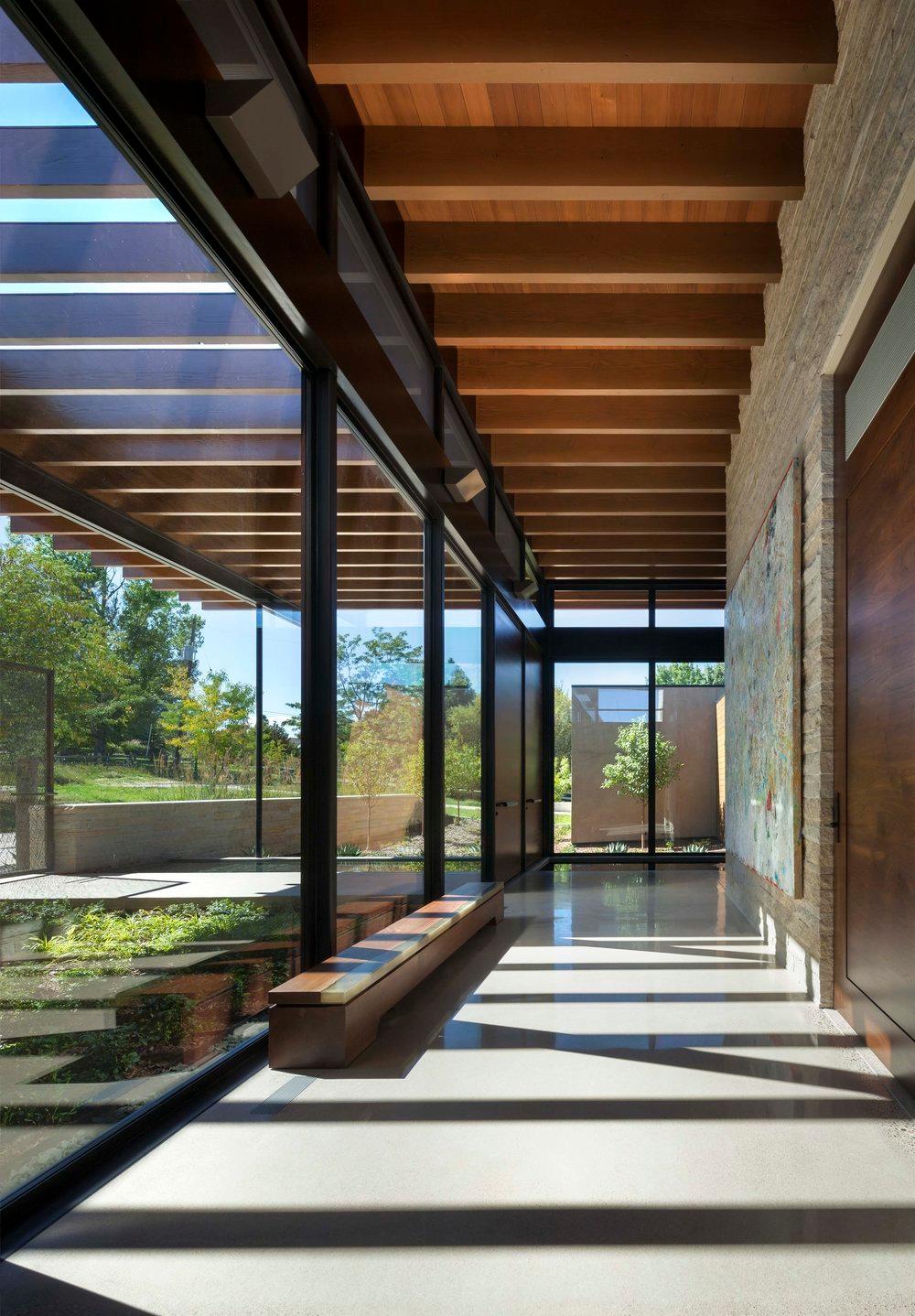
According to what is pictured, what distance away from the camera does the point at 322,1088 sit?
349cm

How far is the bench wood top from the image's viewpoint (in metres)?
3.69

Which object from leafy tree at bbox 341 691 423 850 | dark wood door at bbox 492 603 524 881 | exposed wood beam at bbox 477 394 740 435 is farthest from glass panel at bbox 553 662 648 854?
leafy tree at bbox 341 691 423 850

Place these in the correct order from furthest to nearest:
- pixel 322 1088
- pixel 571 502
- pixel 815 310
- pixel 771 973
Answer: pixel 571 502 < pixel 771 973 < pixel 815 310 < pixel 322 1088

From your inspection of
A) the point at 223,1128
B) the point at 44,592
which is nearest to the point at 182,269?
the point at 44,592

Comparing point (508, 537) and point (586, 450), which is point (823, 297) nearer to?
point (586, 450)

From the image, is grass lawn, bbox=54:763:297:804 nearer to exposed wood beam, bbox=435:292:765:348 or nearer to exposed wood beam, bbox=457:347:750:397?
exposed wood beam, bbox=435:292:765:348

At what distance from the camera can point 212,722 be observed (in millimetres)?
3396

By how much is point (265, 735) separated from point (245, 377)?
4.41 ft

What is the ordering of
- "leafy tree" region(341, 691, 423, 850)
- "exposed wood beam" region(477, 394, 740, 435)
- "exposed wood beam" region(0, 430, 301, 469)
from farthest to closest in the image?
"exposed wood beam" region(477, 394, 740, 435)
"leafy tree" region(341, 691, 423, 850)
"exposed wood beam" region(0, 430, 301, 469)

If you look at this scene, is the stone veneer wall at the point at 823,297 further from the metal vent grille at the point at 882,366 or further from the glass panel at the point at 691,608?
the glass panel at the point at 691,608

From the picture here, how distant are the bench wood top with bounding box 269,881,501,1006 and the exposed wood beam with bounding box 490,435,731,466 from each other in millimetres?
3971

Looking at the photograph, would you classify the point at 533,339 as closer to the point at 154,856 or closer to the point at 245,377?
the point at 245,377

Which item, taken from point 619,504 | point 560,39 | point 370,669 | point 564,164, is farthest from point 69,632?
point 619,504

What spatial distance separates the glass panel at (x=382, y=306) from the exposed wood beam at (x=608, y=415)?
6.09 feet
